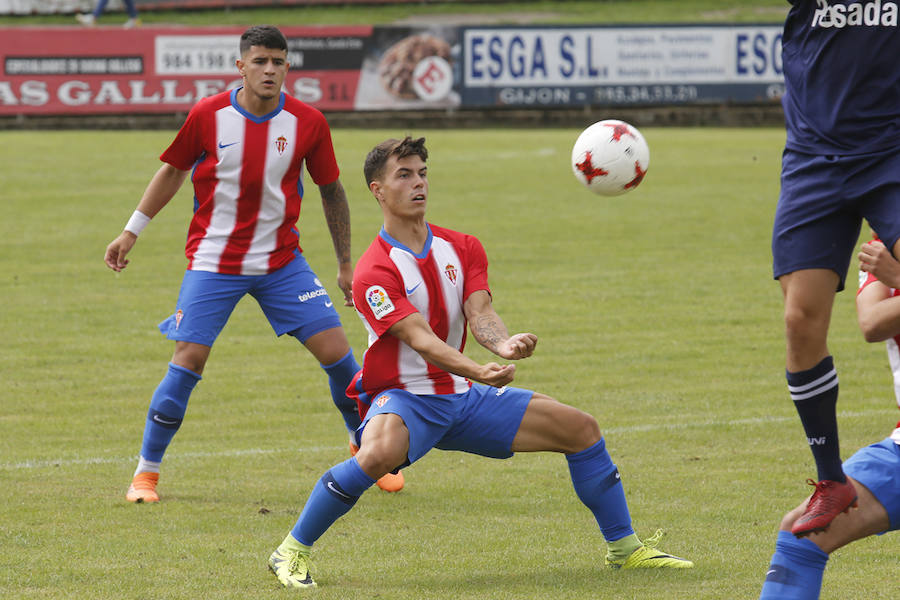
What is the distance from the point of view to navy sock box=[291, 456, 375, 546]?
518 centimetres

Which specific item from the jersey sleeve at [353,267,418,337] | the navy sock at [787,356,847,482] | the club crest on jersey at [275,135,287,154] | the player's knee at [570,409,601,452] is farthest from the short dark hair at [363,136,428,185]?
the navy sock at [787,356,847,482]

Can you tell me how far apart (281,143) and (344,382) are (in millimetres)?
1335

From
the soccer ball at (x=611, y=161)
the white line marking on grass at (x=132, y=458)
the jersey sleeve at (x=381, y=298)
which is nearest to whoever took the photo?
the jersey sleeve at (x=381, y=298)

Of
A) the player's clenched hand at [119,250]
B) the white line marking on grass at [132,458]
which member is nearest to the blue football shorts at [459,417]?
the player's clenched hand at [119,250]

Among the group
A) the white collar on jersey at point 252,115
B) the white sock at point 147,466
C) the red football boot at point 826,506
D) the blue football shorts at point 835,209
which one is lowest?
the white sock at point 147,466

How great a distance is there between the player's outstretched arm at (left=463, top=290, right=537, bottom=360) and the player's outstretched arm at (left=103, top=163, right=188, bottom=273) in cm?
218

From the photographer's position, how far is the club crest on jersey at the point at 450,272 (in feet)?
18.0

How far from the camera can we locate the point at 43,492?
6.74m

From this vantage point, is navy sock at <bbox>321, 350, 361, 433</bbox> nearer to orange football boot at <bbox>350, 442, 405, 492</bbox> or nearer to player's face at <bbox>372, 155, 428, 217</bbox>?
orange football boot at <bbox>350, 442, 405, 492</bbox>

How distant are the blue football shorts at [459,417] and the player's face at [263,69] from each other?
2.12 m

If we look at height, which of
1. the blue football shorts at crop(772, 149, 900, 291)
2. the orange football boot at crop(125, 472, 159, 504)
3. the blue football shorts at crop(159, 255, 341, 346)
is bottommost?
the orange football boot at crop(125, 472, 159, 504)

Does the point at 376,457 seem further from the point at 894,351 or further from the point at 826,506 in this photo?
the point at 894,351

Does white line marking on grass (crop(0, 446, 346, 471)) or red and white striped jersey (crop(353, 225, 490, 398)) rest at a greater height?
red and white striped jersey (crop(353, 225, 490, 398))

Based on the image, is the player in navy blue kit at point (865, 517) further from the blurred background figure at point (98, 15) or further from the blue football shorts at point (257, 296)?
the blurred background figure at point (98, 15)
